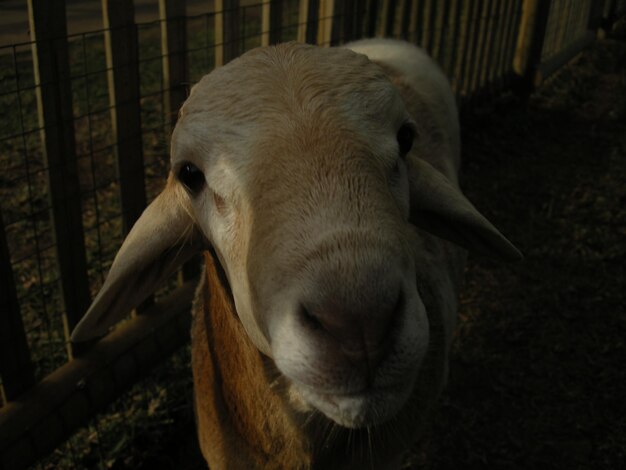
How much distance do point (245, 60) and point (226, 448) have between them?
148cm

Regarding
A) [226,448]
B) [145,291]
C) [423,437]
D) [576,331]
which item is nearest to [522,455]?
[423,437]

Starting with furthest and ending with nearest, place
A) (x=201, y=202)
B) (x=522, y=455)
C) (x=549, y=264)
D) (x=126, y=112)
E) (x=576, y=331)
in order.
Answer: (x=549, y=264)
(x=576, y=331)
(x=522, y=455)
(x=126, y=112)
(x=201, y=202)

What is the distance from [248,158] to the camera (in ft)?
6.14

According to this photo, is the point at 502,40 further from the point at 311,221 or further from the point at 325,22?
the point at 311,221

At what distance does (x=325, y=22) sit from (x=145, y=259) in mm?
3088

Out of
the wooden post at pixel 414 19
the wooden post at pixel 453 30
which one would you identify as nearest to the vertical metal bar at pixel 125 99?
the wooden post at pixel 414 19

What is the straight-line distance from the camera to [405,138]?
219 cm

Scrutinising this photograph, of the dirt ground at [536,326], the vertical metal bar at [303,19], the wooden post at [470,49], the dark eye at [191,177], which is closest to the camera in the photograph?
the dark eye at [191,177]

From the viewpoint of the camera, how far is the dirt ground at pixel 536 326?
12.3 ft

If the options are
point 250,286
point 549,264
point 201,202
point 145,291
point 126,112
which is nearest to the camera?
point 250,286

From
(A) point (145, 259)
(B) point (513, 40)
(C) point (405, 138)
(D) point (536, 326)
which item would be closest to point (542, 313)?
(D) point (536, 326)

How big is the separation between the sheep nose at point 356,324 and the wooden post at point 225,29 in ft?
8.75

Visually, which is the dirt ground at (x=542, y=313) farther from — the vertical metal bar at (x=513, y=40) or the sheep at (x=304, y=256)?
the sheep at (x=304, y=256)

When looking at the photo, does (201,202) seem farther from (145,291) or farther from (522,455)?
(522,455)
